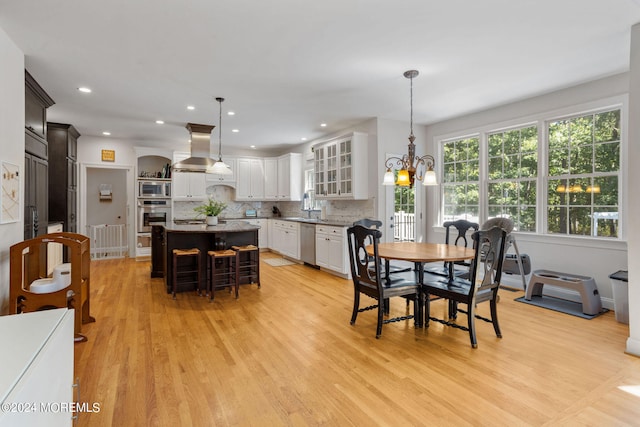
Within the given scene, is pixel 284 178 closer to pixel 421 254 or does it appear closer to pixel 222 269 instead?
pixel 222 269

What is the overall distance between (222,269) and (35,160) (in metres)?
2.56

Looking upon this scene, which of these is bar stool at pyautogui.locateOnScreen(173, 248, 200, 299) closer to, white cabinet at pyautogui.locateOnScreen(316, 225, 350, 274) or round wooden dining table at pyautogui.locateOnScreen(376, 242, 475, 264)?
white cabinet at pyautogui.locateOnScreen(316, 225, 350, 274)

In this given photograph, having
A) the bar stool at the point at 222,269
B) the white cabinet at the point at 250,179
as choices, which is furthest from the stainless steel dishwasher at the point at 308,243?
the white cabinet at the point at 250,179

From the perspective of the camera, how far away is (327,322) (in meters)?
3.56

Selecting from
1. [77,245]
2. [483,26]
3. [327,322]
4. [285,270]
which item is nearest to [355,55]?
[483,26]

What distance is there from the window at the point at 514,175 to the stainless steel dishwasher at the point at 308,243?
9.82ft

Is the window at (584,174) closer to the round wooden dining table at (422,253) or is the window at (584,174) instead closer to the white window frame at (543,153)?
the white window frame at (543,153)

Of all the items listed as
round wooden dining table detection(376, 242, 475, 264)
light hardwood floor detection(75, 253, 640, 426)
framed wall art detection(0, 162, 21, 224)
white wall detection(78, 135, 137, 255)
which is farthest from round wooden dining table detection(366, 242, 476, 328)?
white wall detection(78, 135, 137, 255)

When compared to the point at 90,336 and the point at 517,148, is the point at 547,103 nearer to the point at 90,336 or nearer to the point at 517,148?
the point at 517,148

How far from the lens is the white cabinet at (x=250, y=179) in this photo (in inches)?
327

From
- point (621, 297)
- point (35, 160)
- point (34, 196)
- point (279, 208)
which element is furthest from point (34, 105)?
point (621, 297)

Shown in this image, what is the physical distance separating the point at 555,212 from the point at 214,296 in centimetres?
460

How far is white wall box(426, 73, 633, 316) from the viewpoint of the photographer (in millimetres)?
3834

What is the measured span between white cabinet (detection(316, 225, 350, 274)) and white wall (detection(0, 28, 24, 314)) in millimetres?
3954
